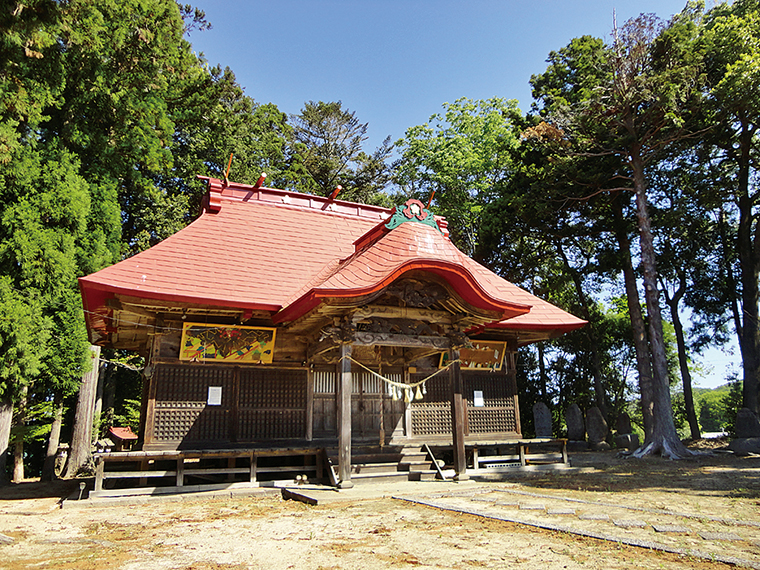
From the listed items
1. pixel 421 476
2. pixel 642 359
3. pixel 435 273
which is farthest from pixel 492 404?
pixel 642 359

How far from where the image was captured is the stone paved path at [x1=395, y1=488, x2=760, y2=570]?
159 inches

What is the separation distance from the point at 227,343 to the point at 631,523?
24.1 feet

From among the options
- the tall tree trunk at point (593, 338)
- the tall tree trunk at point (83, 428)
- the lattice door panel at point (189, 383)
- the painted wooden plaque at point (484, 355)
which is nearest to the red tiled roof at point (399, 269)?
the lattice door panel at point (189, 383)

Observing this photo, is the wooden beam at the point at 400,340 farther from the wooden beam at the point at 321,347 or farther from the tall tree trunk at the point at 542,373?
the tall tree trunk at the point at 542,373

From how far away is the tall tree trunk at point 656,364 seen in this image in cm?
1377

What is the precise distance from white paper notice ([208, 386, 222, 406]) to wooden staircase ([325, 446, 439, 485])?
2285 millimetres

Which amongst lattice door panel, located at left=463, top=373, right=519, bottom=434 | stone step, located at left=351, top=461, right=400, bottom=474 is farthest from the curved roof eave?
lattice door panel, located at left=463, top=373, right=519, bottom=434

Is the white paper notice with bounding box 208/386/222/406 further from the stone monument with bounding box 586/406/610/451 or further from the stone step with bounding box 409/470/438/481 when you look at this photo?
the stone monument with bounding box 586/406/610/451

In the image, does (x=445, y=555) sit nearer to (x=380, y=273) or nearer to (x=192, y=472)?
(x=380, y=273)

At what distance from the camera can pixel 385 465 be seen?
947 cm

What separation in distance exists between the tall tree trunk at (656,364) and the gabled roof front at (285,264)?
179 inches

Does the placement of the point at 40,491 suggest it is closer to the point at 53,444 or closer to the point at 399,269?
the point at 53,444

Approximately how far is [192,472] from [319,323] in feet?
11.0

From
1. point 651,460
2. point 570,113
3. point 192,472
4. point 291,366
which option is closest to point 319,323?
point 291,366
